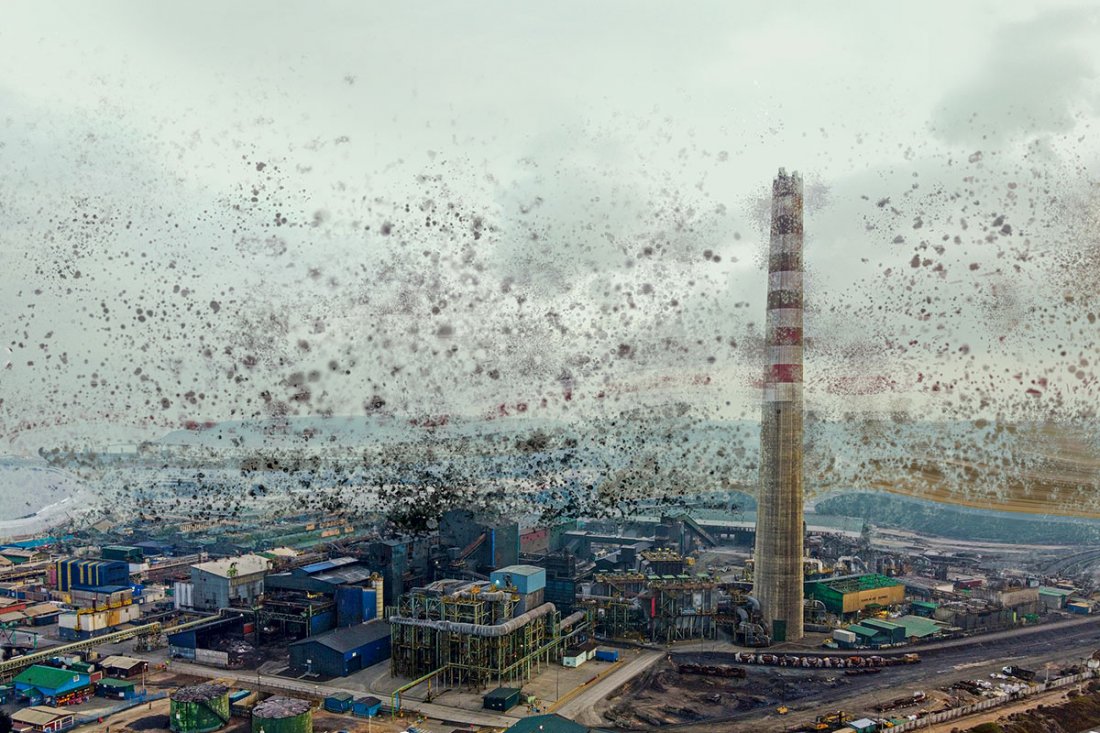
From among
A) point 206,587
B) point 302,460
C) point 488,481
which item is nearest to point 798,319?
point 206,587

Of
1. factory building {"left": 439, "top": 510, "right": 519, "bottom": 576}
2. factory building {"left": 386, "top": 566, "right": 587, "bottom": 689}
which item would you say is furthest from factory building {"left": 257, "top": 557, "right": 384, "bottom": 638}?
factory building {"left": 439, "top": 510, "right": 519, "bottom": 576}

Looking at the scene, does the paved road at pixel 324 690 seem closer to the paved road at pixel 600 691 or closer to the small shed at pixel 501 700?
the small shed at pixel 501 700

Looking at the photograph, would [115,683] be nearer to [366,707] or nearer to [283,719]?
[283,719]

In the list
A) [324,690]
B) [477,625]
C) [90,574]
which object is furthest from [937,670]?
[90,574]

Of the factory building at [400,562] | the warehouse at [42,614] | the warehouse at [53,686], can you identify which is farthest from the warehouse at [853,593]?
the warehouse at [42,614]

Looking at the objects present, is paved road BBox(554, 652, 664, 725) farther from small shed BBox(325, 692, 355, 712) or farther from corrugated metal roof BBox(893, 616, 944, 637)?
corrugated metal roof BBox(893, 616, 944, 637)

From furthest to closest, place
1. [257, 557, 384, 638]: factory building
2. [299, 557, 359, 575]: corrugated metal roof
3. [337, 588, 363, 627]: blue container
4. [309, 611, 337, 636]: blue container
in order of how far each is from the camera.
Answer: [299, 557, 359, 575]: corrugated metal roof → [337, 588, 363, 627]: blue container → [257, 557, 384, 638]: factory building → [309, 611, 337, 636]: blue container
